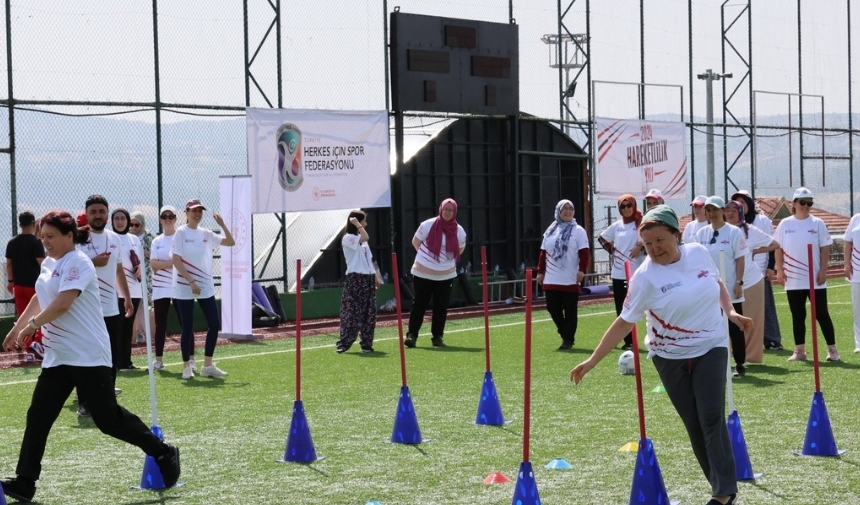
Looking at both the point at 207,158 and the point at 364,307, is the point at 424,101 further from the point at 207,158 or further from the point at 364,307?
the point at 364,307

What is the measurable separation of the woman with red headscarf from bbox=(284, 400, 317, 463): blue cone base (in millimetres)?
7463

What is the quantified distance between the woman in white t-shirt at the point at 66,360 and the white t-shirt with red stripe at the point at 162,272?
19.8 feet

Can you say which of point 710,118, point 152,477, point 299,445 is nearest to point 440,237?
point 299,445

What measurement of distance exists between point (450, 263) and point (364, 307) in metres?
1.28

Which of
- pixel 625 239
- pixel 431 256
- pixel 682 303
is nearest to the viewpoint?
pixel 682 303

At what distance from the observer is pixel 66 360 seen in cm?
733

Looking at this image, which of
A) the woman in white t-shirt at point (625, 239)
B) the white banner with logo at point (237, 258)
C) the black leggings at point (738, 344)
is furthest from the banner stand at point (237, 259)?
the black leggings at point (738, 344)

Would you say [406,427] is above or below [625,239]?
below

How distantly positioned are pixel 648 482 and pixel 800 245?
728cm

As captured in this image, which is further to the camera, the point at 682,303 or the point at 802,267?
the point at 802,267

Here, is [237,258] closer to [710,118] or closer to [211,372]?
[211,372]

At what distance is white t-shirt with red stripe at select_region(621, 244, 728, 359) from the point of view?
6.39 meters

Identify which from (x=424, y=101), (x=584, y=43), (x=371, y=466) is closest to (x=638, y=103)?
(x=584, y=43)

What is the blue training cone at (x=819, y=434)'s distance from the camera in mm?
8086
